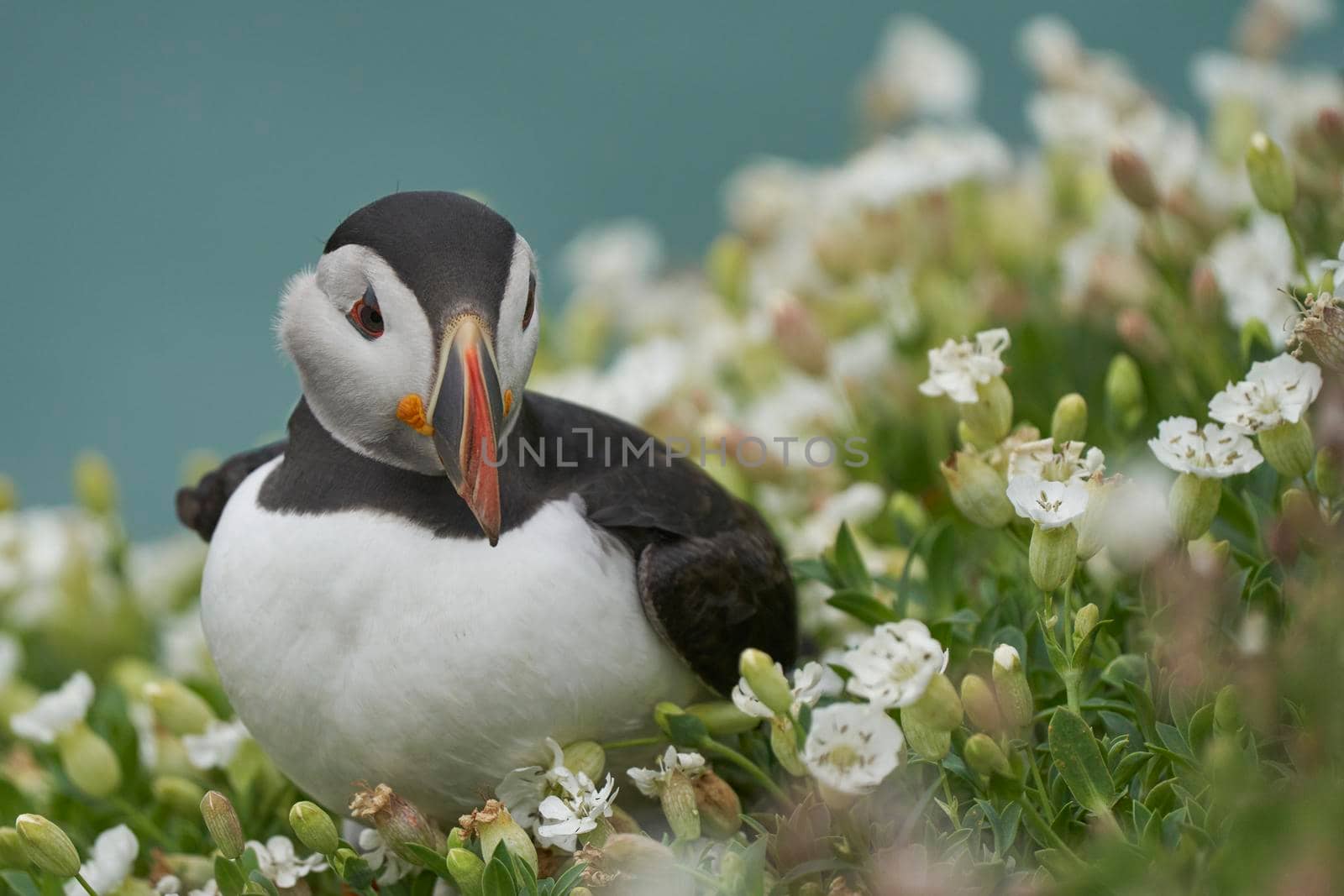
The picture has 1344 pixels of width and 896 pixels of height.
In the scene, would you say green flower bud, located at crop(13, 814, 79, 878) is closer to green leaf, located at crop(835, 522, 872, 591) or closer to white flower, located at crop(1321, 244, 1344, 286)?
green leaf, located at crop(835, 522, 872, 591)

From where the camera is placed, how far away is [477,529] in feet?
4.24

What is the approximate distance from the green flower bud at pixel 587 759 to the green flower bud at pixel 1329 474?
0.65 m

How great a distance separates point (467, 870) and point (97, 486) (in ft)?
3.75

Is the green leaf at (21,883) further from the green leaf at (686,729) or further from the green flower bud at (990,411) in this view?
the green flower bud at (990,411)

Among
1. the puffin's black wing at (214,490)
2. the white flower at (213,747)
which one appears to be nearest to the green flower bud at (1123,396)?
the puffin's black wing at (214,490)

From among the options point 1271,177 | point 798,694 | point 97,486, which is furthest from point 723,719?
point 97,486

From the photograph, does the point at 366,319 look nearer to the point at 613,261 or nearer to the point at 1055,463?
the point at 1055,463

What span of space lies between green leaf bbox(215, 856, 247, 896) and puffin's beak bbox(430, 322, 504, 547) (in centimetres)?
36

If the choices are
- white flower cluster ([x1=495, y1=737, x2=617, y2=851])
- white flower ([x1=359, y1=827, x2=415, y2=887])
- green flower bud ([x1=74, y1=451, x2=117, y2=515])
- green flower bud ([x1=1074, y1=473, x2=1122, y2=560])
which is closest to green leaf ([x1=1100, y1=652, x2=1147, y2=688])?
green flower bud ([x1=1074, y1=473, x2=1122, y2=560])

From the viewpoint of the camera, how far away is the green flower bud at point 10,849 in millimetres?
1320

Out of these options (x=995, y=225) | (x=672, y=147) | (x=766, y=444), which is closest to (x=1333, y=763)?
(x=766, y=444)

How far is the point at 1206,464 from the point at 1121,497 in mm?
75

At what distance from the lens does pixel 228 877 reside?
1.23 meters

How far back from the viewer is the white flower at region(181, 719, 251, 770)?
1.57 meters
